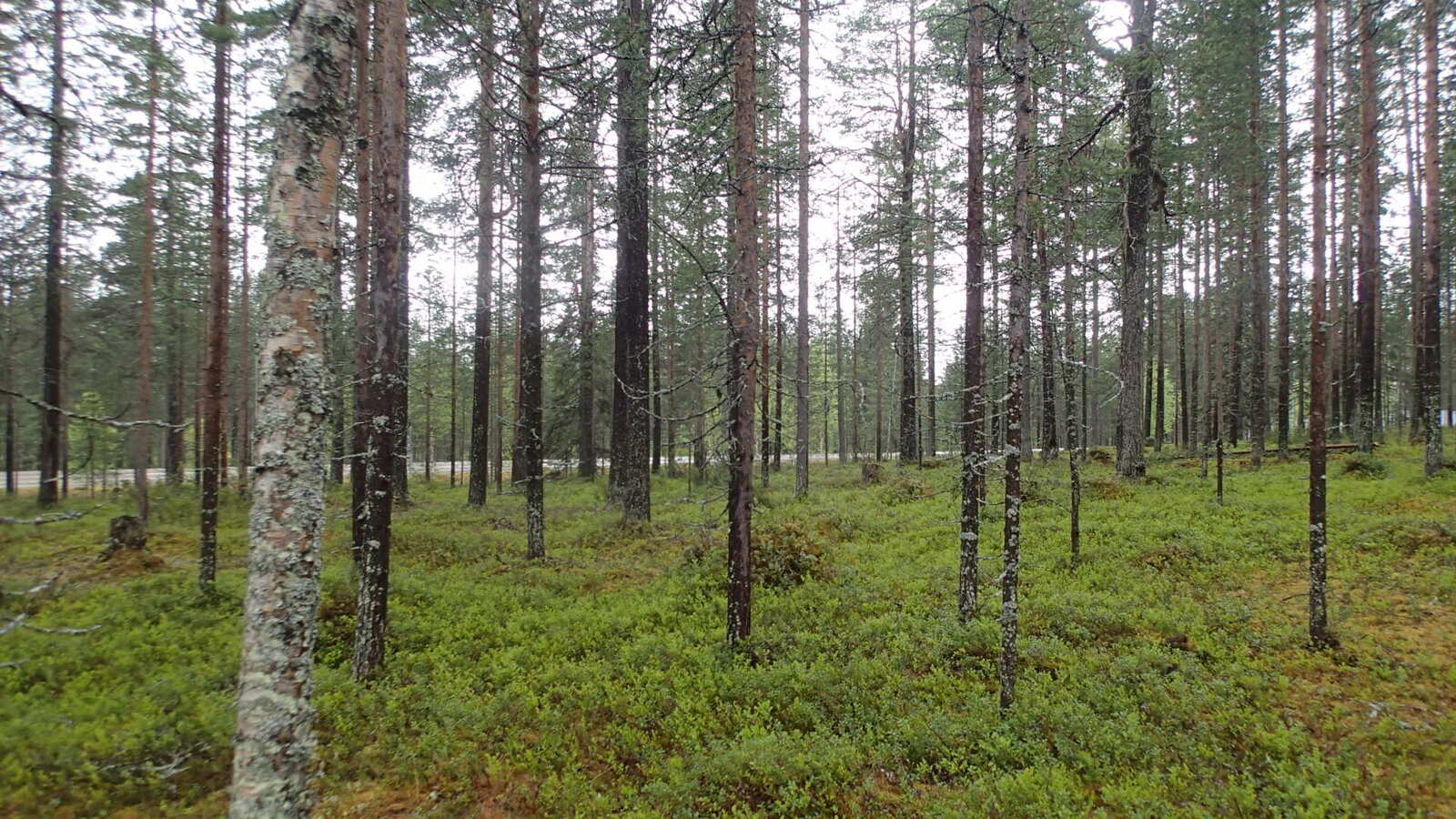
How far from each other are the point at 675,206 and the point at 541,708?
17.8 m

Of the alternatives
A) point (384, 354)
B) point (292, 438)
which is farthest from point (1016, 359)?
point (384, 354)

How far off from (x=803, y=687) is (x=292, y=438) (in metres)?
5.58

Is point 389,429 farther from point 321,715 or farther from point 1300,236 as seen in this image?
point 1300,236

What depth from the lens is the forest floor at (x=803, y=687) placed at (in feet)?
16.6

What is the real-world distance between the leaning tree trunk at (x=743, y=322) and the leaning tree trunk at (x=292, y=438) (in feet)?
14.8

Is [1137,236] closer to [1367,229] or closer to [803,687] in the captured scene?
[1367,229]

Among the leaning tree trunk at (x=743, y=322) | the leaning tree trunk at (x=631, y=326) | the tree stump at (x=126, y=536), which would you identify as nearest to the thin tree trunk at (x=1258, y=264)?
the leaning tree trunk at (x=743, y=322)

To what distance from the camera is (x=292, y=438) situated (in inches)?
140

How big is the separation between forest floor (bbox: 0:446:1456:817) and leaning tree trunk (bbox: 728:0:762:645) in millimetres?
528

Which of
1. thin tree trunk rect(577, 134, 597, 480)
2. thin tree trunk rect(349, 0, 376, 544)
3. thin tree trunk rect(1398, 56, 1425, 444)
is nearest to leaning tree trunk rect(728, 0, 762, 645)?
thin tree trunk rect(349, 0, 376, 544)

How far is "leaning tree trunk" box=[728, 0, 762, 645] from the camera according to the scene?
7.47 m

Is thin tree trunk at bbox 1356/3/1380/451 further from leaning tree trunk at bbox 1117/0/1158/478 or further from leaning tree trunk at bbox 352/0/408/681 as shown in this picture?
leaning tree trunk at bbox 352/0/408/681

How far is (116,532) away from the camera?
11867mm

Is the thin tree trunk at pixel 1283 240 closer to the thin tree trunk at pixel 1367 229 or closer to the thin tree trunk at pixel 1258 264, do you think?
the thin tree trunk at pixel 1258 264
